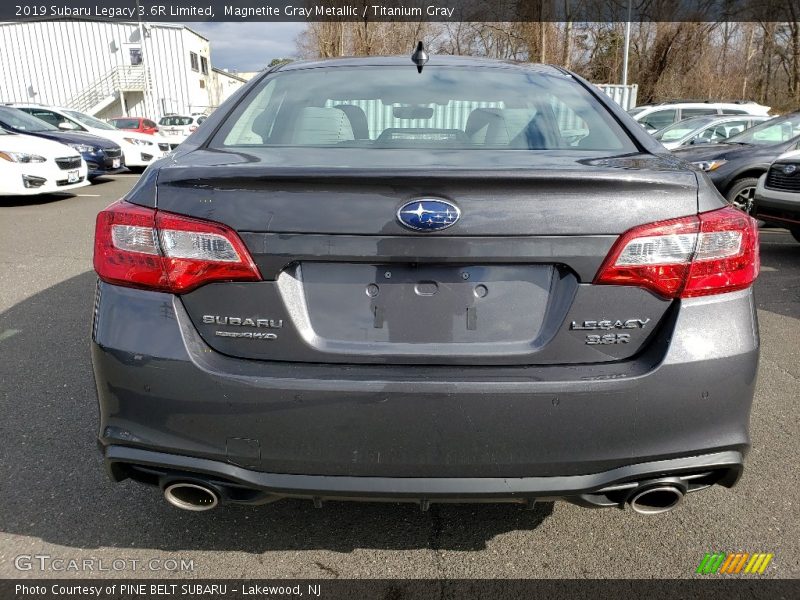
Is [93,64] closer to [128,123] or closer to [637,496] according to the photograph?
[128,123]

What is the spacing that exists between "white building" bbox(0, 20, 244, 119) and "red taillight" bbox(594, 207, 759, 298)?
138ft

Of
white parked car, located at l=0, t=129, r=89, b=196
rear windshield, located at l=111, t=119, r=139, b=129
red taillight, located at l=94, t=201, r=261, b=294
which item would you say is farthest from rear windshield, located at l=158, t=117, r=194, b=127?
red taillight, located at l=94, t=201, r=261, b=294

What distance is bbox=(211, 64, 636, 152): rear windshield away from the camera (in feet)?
6.97

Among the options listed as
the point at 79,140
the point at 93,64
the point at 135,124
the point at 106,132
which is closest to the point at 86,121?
the point at 106,132

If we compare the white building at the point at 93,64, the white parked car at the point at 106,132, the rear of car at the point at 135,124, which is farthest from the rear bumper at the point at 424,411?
the white building at the point at 93,64

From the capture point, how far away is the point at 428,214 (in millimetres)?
1572

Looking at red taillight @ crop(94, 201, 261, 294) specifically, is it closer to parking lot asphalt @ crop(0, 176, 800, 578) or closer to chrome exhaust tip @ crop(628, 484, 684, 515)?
parking lot asphalt @ crop(0, 176, 800, 578)

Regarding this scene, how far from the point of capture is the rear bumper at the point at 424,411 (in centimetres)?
159

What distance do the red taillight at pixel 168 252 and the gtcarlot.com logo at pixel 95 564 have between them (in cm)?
101

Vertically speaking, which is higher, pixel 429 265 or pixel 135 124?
pixel 135 124

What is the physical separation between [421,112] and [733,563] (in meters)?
1.98

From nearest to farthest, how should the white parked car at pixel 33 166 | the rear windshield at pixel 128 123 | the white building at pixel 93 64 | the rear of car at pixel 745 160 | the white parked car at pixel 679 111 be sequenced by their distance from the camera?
1. the rear of car at pixel 745 160
2. the white parked car at pixel 33 166
3. the white parked car at pixel 679 111
4. the rear windshield at pixel 128 123
5. the white building at pixel 93 64

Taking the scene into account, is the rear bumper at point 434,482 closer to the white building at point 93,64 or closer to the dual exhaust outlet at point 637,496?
the dual exhaust outlet at point 637,496

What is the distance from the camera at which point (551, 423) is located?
5.22 ft
